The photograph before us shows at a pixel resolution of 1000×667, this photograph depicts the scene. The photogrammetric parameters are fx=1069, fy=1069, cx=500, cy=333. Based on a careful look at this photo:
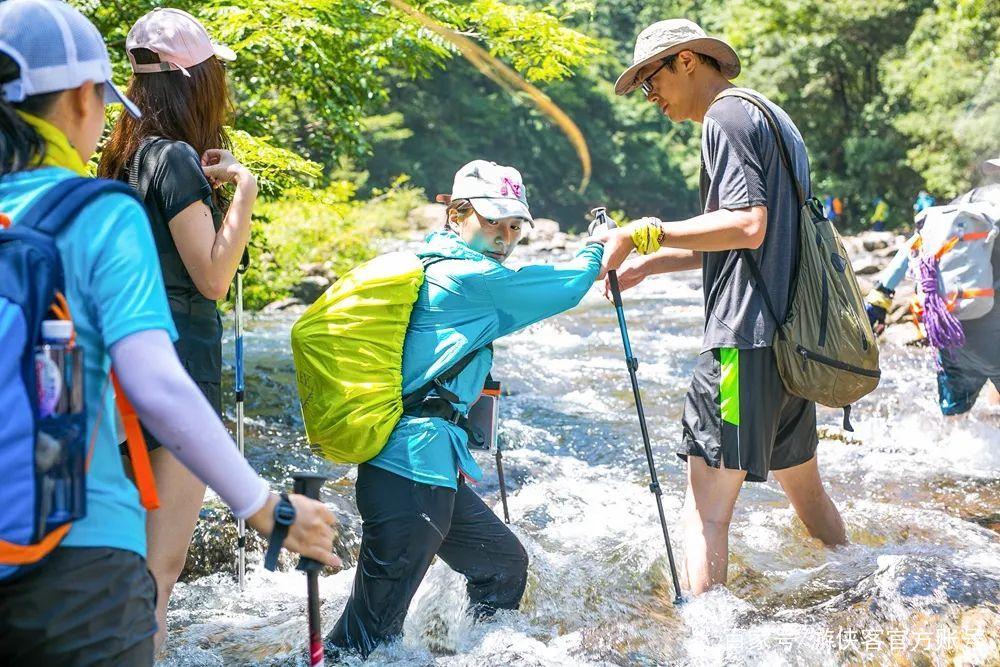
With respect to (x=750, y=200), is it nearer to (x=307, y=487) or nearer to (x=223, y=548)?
(x=307, y=487)

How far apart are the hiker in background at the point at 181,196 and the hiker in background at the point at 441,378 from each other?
591 mm

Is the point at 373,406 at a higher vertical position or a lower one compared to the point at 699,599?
higher

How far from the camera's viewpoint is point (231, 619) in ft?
14.6

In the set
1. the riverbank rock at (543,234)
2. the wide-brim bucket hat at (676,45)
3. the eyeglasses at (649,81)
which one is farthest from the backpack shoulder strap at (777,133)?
the riverbank rock at (543,234)

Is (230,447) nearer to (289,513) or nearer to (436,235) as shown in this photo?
(289,513)

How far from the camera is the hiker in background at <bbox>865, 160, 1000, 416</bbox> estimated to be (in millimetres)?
6645

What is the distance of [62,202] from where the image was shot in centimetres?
182

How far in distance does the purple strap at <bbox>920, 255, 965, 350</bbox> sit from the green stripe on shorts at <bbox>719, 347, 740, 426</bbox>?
11.3ft

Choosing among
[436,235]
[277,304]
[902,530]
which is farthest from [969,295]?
[277,304]

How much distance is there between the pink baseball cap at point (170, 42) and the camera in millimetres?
3260

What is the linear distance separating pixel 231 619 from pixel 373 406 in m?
1.61

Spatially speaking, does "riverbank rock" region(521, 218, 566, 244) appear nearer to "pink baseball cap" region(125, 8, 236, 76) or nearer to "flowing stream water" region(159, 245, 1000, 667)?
"flowing stream water" region(159, 245, 1000, 667)

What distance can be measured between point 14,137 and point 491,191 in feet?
6.37

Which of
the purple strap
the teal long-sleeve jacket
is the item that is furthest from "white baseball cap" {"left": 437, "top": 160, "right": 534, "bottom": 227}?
the purple strap
